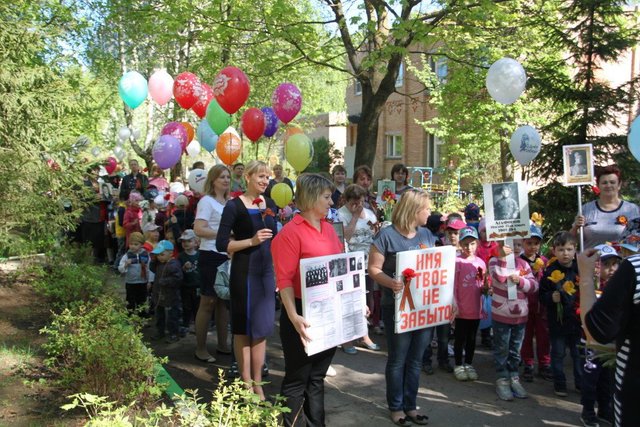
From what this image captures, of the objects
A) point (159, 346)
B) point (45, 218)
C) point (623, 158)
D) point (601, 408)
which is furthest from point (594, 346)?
point (45, 218)

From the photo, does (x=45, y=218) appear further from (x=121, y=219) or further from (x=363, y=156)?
(x=363, y=156)

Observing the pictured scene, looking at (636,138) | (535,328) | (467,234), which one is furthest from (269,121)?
(636,138)

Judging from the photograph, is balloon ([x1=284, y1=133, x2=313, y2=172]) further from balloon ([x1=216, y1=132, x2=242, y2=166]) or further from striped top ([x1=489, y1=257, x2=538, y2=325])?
striped top ([x1=489, y1=257, x2=538, y2=325])

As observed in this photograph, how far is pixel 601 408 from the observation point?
490 centimetres

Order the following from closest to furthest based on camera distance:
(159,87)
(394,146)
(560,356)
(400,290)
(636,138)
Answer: (636,138), (400,290), (560,356), (159,87), (394,146)

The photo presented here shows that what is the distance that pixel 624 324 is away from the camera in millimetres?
2418

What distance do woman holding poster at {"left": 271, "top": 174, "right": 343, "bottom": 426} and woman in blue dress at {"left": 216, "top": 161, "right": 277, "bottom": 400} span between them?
2.50 feet

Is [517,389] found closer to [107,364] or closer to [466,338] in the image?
[466,338]

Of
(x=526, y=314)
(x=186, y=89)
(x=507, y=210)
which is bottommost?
(x=526, y=314)

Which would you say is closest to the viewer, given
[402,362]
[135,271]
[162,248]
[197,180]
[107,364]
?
[107,364]

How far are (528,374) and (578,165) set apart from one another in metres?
2.20

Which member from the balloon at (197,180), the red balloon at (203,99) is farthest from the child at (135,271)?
the red balloon at (203,99)

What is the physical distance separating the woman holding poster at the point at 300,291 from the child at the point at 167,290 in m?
3.17

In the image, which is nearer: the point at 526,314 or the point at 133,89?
the point at 526,314
